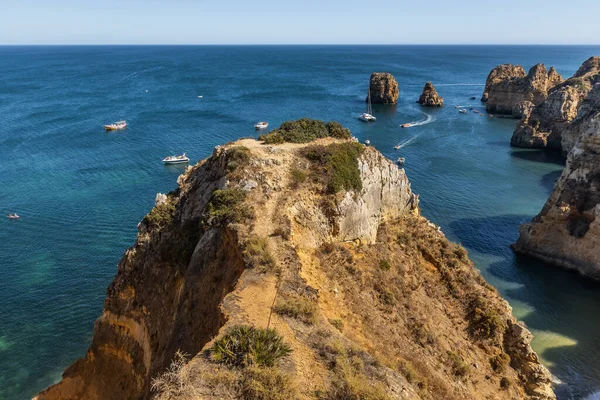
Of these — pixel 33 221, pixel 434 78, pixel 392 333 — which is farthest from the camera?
pixel 434 78

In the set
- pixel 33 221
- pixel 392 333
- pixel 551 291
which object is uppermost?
pixel 392 333

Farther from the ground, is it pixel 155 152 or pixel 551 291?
pixel 155 152

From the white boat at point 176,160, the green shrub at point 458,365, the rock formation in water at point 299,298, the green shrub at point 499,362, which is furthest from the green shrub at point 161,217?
the white boat at point 176,160

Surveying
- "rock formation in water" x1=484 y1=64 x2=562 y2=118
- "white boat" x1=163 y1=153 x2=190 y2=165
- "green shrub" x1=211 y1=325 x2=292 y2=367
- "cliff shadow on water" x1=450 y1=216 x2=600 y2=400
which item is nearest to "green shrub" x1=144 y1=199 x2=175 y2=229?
"green shrub" x1=211 y1=325 x2=292 y2=367

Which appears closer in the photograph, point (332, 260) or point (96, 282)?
point (332, 260)

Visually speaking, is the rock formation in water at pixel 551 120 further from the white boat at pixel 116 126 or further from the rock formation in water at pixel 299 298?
the white boat at pixel 116 126

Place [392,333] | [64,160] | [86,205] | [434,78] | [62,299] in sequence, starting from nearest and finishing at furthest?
[392,333] < [62,299] < [86,205] < [64,160] < [434,78]

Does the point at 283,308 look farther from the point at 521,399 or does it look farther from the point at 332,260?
the point at 521,399

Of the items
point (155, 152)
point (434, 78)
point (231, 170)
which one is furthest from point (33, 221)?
point (434, 78)
